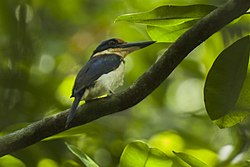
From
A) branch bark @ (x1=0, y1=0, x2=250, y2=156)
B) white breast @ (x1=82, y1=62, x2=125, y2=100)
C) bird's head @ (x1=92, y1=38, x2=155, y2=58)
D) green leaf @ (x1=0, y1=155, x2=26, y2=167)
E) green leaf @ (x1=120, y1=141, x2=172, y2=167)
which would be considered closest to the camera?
branch bark @ (x1=0, y1=0, x2=250, y2=156)

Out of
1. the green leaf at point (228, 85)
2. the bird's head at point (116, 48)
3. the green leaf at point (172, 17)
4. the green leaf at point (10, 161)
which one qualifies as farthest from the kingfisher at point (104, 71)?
the green leaf at point (228, 85)

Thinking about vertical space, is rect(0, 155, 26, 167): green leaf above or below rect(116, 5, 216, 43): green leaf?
below

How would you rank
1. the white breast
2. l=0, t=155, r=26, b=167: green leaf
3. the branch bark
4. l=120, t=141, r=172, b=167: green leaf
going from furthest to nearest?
1. the white breast
2. l=0, t=155, r=26, b=167: green leaf
3. l=120, t=141, r=172, b=167: green leaf
4. the branch bark

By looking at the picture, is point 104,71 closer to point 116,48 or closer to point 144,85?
point 116,48

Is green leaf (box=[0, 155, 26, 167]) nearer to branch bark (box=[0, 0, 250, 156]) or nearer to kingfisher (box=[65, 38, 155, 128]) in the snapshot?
branch bark (box=[0, 0, 250, 156])

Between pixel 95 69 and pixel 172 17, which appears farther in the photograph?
pixel 95 69

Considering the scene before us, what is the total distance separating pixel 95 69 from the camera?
2758 mm

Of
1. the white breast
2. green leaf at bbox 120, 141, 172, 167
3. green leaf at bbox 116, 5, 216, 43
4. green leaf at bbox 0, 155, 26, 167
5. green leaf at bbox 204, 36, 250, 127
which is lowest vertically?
the white breast

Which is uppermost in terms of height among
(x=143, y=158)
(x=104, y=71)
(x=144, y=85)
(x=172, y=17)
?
(x=172, y=17)

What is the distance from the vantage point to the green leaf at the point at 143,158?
165 cm

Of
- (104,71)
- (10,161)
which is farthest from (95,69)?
(10,161)

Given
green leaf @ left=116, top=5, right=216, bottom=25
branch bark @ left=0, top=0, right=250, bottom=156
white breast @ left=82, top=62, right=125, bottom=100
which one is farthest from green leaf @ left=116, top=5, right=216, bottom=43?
white breast @ left=82, top=62, right=125, bottom=100

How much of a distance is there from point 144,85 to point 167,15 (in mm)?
220

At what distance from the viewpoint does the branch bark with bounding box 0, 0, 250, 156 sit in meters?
1.52
